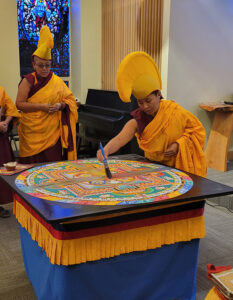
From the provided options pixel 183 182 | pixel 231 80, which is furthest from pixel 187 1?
pixel 183 182

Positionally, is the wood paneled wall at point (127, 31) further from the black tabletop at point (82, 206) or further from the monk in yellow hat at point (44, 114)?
the black tabletop at point (82, 206)

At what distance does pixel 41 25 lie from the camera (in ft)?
17.3

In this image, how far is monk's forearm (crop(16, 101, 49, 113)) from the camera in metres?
3.16

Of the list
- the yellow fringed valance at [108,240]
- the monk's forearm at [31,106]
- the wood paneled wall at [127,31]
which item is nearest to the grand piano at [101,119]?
the wood paneled wall at [127,31]

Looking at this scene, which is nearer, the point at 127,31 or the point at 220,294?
the point at 220,294

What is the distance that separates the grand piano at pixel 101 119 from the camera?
4.47 m

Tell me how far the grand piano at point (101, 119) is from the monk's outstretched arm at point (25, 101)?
1.38 meters

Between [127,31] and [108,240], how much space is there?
12.8 feet

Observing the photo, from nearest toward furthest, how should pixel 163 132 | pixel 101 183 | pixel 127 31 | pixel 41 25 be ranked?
pixel 101 183
pixel 163 132
pixel 127 31
pixel 41 25

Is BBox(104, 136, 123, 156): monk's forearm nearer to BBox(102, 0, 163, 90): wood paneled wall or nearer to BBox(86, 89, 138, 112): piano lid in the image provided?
BBox(86, 89, 138, 112): piano lid

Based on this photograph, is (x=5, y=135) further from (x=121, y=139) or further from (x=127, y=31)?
(x=127, y=31)

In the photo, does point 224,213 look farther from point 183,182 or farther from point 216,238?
point 183,182

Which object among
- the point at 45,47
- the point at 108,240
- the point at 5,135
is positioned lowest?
the point at 108,240

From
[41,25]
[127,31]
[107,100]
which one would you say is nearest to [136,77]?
[107,100]
